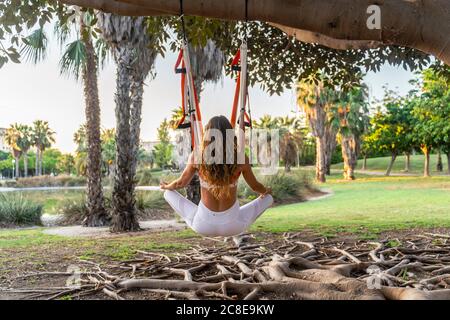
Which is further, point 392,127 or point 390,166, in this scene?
point 390,166

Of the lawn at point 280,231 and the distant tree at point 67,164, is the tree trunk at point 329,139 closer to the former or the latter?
the lawn at point 280,231

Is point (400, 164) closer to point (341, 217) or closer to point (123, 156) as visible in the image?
point (341, 217)

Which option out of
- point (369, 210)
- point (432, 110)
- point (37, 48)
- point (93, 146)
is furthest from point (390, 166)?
point (37, 48)

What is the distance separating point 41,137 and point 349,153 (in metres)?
18.6

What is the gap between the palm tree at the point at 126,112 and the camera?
748 centimetres

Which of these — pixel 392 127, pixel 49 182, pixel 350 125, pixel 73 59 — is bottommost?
pixel 49 182

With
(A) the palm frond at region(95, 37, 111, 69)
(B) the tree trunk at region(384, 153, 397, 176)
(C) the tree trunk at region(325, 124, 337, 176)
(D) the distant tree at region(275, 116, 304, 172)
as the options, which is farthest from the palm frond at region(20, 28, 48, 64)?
(B) the tree trunk at region(384, 153, 397, 176)

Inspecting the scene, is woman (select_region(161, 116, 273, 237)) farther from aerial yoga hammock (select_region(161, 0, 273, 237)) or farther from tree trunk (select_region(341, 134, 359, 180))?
tree trunk (select_region(341, 134, 359, 180))

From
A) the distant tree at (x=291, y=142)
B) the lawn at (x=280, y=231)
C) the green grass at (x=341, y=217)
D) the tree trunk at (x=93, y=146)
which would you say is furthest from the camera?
the distant tree at (x=291, y=142)

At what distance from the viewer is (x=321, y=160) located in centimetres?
1596

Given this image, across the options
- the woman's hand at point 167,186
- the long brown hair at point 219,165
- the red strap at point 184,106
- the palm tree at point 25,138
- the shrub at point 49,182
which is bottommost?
the shrub at point 49,182

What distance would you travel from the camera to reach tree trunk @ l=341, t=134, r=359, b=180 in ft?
57.3

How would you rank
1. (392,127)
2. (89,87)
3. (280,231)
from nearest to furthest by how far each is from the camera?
(280,231) < (89,87) < (392,127)

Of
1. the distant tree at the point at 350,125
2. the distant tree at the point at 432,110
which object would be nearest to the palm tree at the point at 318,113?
the distant tree at the point at 350,125
